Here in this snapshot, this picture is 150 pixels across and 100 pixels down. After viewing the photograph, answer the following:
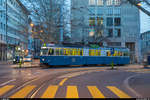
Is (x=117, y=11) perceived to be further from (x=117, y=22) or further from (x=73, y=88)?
(x=73, y=88)

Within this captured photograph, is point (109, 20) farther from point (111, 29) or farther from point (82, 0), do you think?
point (82, 0)

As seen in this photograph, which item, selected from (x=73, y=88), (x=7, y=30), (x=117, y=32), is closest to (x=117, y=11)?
(x=117, y=32)

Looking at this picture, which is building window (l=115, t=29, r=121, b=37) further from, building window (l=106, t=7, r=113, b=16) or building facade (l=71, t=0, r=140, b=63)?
building window (l=106, t=7, r=113, b=16)

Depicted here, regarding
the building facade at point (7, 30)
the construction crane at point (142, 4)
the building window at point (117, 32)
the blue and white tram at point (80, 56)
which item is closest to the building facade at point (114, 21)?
the building window at point (117, 32)

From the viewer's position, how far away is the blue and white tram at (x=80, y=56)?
74.8ft

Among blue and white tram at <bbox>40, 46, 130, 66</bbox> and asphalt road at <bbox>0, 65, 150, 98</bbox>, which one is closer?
asphalt road at <bbox>0, 65, 150, 98</bbox>

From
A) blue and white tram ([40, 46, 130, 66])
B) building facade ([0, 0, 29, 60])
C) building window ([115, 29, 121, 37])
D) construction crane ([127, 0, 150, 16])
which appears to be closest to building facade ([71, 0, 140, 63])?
building window ([115, 29, 121, 37])

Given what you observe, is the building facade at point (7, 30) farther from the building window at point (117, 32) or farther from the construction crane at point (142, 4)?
the construction crane at point (142, 4)

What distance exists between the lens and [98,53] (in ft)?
90.4

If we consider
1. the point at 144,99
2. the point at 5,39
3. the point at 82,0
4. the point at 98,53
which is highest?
the point at 82,0

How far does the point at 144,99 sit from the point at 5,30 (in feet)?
159

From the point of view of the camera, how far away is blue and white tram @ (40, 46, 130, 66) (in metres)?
22.8

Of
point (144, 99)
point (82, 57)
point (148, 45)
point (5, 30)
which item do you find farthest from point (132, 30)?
point (144, 99)

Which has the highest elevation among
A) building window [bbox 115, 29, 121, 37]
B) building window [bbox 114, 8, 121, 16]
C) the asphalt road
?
building window [bbox 114, 8, 121, 16]
